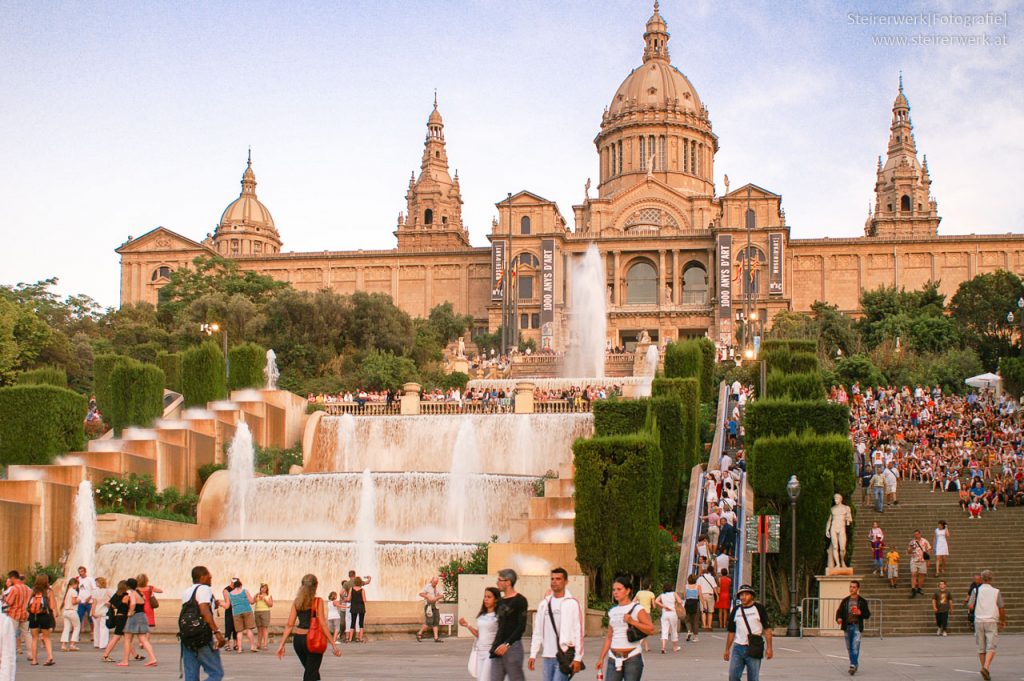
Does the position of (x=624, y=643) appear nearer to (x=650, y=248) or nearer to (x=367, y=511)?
(x=367, y=511)

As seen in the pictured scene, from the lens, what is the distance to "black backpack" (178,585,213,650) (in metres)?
12.7

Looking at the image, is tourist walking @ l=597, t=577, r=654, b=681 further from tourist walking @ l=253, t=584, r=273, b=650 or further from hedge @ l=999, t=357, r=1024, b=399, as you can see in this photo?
hedge @ l=999, t=357, r=1024, b=399

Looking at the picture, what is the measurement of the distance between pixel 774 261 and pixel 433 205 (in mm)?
36428

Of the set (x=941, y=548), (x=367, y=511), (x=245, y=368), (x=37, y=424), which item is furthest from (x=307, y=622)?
(x=245, y=368)

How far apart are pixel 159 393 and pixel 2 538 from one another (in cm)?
947

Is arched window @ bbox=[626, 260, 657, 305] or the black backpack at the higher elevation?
arched window @ bbox=[626, 260, 657, 305]

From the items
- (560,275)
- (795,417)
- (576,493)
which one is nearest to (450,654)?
(576,493)

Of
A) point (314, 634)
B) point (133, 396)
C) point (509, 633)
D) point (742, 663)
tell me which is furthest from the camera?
point (133, 396)

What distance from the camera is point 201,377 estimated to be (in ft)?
135

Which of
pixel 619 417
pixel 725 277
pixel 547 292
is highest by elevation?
pixel 725 277

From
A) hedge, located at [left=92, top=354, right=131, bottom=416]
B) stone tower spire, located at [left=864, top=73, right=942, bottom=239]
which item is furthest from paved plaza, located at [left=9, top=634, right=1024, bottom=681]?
stone tower spire, located at [left=864, top=73, right=942, bottom=239]

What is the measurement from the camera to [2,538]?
29.8 metres

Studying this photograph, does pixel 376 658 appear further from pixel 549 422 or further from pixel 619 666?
pixel 549 422

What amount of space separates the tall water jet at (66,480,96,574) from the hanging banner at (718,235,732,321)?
189ft
